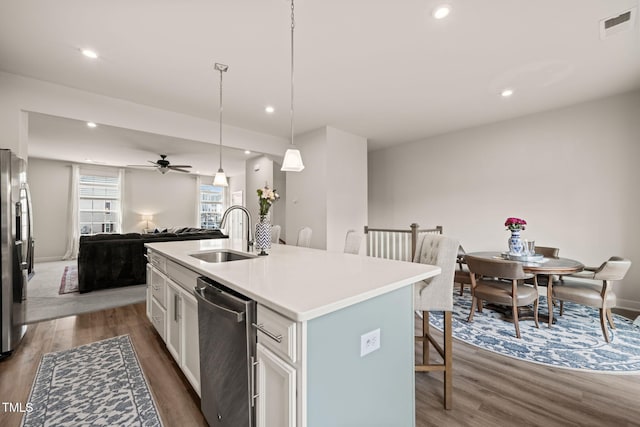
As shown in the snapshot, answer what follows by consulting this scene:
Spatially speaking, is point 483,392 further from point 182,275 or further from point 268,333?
point 182,275

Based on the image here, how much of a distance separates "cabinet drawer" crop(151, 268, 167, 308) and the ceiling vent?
4.26 metres

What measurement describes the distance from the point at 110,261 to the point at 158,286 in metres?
2.94

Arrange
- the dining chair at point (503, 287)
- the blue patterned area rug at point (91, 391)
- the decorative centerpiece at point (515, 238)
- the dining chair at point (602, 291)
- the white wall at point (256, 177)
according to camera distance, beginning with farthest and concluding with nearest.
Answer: the white wall at point (256, 177), the decorative centerpiece at point (515, 238), the dining chair at point (503, 287), the dining chair at point (602, 291), the blue patterned area rug at point (91, 391)

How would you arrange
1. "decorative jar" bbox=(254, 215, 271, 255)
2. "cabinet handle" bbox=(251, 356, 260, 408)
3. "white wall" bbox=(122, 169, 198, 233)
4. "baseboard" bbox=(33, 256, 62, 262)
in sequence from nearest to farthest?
"cabinet handle" bbox=(251, 356, 260, 408)
"decorative jar" bbox=(254, 215, 271, 255)
"baseboard" bbox=(33, 256, 62, 262)
"white wall" bbox=(122, 169, 198, 233)

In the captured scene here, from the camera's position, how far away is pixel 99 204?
8117 millimetres

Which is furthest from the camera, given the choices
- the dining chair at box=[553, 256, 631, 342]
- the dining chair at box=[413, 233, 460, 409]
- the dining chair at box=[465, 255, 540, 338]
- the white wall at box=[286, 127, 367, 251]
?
the white wall at box=[286, 127, 367, 251]

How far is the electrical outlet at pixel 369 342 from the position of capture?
1135mm

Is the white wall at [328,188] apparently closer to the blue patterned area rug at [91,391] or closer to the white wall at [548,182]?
the white wall at [548,182]

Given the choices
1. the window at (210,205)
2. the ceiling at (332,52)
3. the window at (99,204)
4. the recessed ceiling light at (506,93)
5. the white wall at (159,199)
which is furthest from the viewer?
the window at (210,205)

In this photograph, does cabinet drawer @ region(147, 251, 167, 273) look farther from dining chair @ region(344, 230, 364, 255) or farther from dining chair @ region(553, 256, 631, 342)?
dining chair @ region(553, 256, 631, 342)

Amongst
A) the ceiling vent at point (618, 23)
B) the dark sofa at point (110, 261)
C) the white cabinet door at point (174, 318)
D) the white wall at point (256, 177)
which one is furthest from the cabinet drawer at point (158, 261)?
the ceiling vent at point (618, 23)

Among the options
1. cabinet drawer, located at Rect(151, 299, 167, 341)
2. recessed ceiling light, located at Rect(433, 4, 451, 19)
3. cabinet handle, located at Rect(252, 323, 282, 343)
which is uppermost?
recessed ceiling light, located at Rect(433, 4, 451, 19)

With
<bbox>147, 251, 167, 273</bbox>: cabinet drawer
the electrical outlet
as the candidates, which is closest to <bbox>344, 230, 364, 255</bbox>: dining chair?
the electrical outlet

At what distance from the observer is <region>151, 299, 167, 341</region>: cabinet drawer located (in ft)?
7.43
